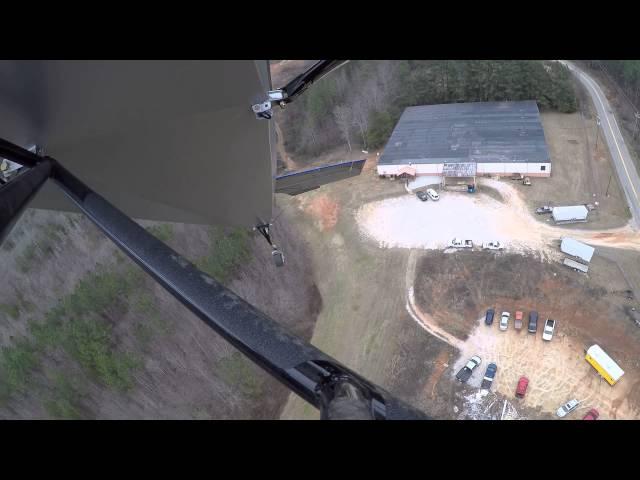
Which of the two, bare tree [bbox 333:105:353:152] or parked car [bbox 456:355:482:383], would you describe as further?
bare tree [bbox 333:105:353:152]

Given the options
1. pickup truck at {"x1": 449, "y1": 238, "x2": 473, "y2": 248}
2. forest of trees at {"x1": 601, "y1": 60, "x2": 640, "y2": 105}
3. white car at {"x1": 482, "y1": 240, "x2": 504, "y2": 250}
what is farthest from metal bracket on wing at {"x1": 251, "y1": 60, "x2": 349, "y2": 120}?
forest of trees at {"x1": 601, "y1": 60, "x2": 640, "y2": 105}

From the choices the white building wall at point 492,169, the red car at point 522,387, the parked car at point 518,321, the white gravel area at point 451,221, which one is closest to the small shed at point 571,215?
the white gravel area at point 451,221

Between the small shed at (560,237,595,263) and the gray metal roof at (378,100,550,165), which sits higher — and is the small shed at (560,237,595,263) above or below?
below

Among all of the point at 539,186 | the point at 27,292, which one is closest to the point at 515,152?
the point at 539,186

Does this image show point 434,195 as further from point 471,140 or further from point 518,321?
point 518,321

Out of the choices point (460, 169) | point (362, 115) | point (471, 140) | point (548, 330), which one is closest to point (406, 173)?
point (460, 169)

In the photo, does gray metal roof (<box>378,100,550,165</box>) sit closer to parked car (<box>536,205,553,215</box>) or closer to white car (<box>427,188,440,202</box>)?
white car (<box>427,188,440,202</box>)
